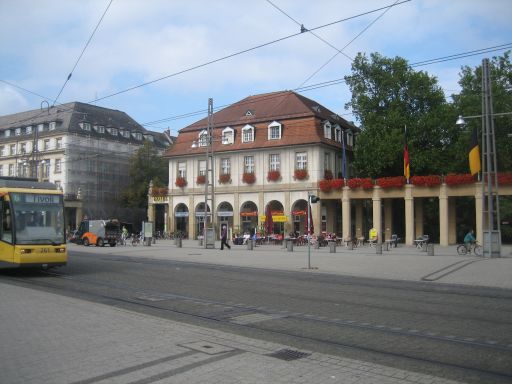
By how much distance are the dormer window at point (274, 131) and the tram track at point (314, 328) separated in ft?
128

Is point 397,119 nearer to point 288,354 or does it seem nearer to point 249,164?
point 249,164

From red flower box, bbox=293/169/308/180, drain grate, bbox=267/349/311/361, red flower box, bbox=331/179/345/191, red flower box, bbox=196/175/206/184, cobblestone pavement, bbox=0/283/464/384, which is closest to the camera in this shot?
cobblestone pavement, bbox=0/283/464/384

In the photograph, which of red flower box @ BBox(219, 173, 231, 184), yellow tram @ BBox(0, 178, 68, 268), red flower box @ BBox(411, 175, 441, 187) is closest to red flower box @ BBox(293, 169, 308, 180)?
red flower box @ BBox(219, 173, 231, 184)

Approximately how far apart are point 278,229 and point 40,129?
4115cm

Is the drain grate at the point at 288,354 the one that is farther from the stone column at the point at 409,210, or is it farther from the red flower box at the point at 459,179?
the stone column at the point at 409,210

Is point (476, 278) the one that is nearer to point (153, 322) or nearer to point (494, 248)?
point (494, 248)

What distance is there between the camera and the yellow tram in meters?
16.9

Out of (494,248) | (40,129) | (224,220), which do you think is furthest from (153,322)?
(40,129)

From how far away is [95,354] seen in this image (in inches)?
271

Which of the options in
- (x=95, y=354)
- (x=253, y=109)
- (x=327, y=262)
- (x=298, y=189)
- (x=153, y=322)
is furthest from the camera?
(x=253, y=109)

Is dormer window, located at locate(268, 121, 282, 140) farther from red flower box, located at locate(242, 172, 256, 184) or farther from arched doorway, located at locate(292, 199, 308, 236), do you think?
arched doorway, located at locate(292, 199, 308, 236)

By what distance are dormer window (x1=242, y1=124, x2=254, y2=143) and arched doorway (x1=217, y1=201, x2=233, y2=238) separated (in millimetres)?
7069

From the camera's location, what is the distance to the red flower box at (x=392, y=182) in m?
44.8

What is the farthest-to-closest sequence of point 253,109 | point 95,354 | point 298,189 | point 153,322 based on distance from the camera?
point 253,109, point 298,189, point 153,322, point 95,354
